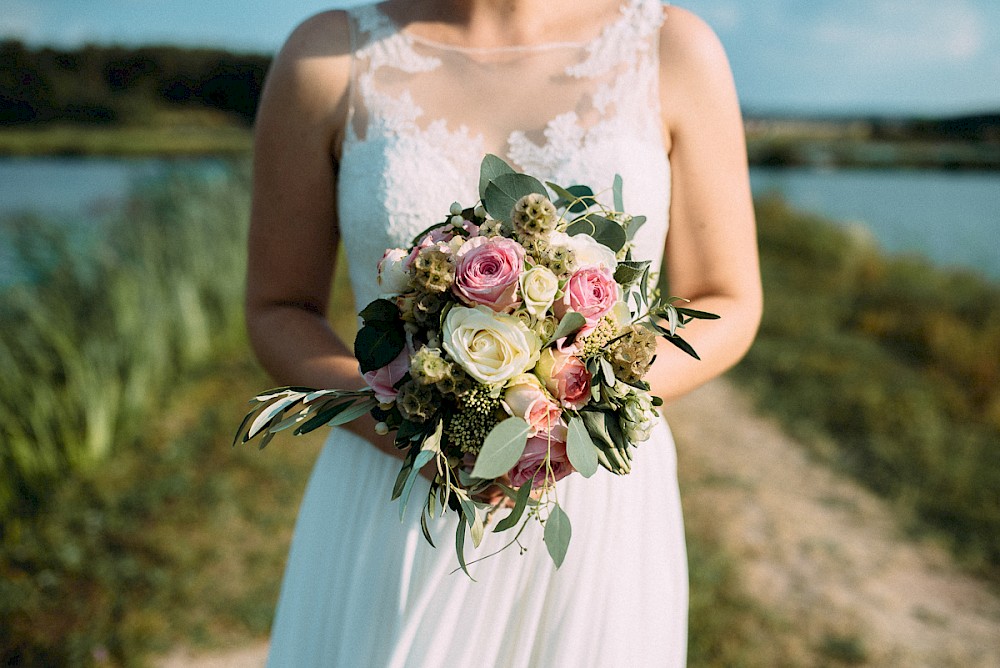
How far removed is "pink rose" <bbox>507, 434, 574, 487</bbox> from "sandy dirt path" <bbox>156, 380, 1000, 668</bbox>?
2.77 metres

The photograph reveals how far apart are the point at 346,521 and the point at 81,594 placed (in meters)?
2.64

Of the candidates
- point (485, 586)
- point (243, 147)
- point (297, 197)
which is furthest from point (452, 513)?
point (243, 147)

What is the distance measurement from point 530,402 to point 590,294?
0.61ft

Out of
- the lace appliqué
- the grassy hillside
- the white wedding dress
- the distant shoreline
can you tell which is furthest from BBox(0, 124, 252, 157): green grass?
the lace appliqué

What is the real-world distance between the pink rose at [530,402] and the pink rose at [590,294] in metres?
0.13

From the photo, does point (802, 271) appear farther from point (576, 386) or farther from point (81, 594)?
point (576, 386)

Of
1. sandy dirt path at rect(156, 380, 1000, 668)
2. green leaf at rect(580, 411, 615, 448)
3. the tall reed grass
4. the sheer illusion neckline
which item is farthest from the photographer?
the tall reed grass

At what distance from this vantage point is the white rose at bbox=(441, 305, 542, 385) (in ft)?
3.44

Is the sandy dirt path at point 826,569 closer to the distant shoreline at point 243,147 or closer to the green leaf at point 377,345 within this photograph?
the green leaf at point 377,345

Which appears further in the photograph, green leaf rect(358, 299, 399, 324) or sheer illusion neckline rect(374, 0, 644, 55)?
sheer illusion neckline rect(374, 0, 644, 55)

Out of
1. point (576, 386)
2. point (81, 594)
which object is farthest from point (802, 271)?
point (576, 386)

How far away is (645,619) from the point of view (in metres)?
1.64

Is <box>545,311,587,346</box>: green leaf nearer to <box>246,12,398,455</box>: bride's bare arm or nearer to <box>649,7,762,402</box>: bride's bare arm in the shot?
<box>649,7,762,402</box>: bride's bare arm

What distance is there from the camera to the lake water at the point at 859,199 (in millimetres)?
6566
